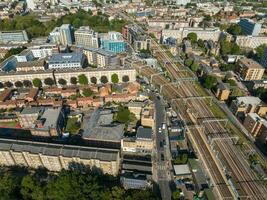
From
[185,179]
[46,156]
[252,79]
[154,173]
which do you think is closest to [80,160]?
[46,156]

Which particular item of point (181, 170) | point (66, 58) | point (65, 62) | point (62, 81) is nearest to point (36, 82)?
point (62, 81)

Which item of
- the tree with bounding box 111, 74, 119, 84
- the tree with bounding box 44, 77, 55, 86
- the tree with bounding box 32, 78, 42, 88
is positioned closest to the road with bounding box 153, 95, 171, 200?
the tree with bounding box 111, 74, 119, 84

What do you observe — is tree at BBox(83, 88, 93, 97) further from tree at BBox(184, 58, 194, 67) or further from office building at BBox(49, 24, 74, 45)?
office building at BBox(49, 24, 74, 45)

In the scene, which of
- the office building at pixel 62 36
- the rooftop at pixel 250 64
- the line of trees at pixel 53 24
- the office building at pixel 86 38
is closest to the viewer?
the rooftop at pixel 250 64

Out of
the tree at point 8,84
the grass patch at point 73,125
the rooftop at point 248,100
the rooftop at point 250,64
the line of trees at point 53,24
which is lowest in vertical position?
the grass patch at point 73,125

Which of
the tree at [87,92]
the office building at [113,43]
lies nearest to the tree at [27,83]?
the tree at [87,92]

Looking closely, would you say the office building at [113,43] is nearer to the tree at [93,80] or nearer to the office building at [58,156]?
the tree at [93,80]
